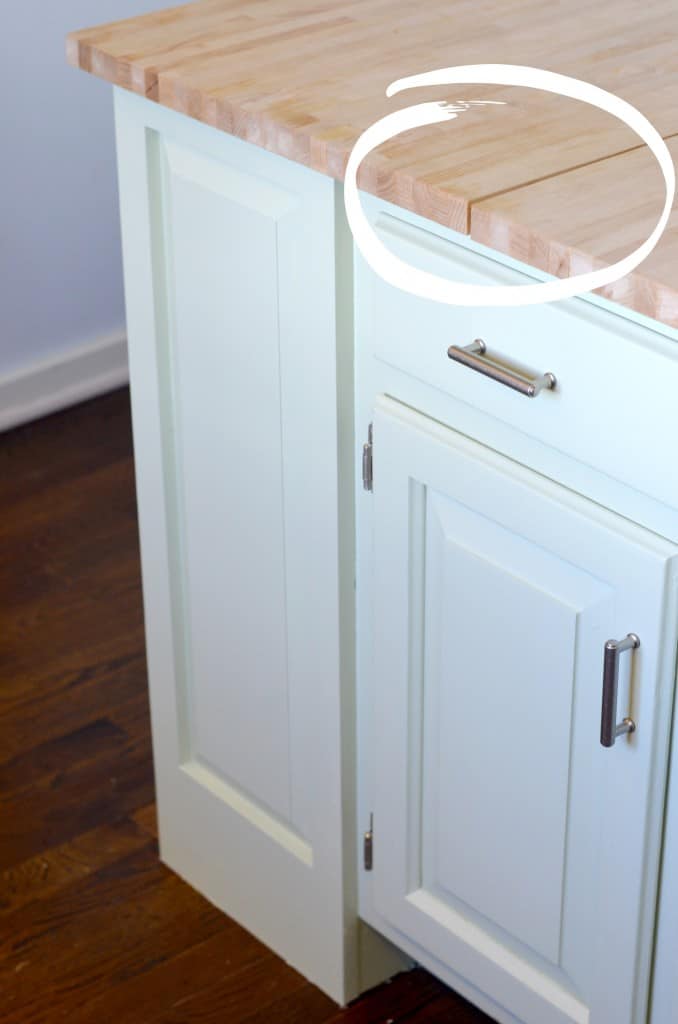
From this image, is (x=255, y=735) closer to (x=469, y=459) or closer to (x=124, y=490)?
(x=469, y=459)

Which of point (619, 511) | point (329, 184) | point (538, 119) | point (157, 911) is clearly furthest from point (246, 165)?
point (157, 911)

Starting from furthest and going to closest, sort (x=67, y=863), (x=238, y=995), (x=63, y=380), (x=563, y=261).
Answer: (x=63, y=380) → (x=67, y=863) → (x=238, y=995) → (x=563, y=261)

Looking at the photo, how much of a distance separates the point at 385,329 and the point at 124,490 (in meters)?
1.34

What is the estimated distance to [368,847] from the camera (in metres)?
1.60

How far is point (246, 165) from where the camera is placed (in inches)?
55.0

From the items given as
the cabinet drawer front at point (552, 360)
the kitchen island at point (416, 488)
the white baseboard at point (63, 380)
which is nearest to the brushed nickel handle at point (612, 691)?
the kitchen island at point (416, 488)

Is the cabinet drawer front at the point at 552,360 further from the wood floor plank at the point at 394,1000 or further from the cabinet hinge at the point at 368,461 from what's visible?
the wood floor plank at the point at 394,1000

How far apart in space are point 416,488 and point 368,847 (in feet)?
1.38

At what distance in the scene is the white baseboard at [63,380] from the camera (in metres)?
2.79

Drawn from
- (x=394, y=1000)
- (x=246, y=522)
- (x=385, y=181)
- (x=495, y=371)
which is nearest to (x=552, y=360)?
(x=495, y=371)

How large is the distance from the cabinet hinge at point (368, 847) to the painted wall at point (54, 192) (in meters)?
1.44

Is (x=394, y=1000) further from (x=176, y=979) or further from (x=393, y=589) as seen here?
(x=393, y=589)

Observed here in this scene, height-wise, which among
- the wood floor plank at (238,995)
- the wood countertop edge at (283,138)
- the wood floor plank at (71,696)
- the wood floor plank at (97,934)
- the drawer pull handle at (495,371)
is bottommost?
the wood floor plank at (238,995)

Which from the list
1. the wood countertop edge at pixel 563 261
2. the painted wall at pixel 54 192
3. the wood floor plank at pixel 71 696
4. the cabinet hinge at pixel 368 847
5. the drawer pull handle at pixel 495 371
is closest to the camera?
the wood countertop edge at pixel 563 261
